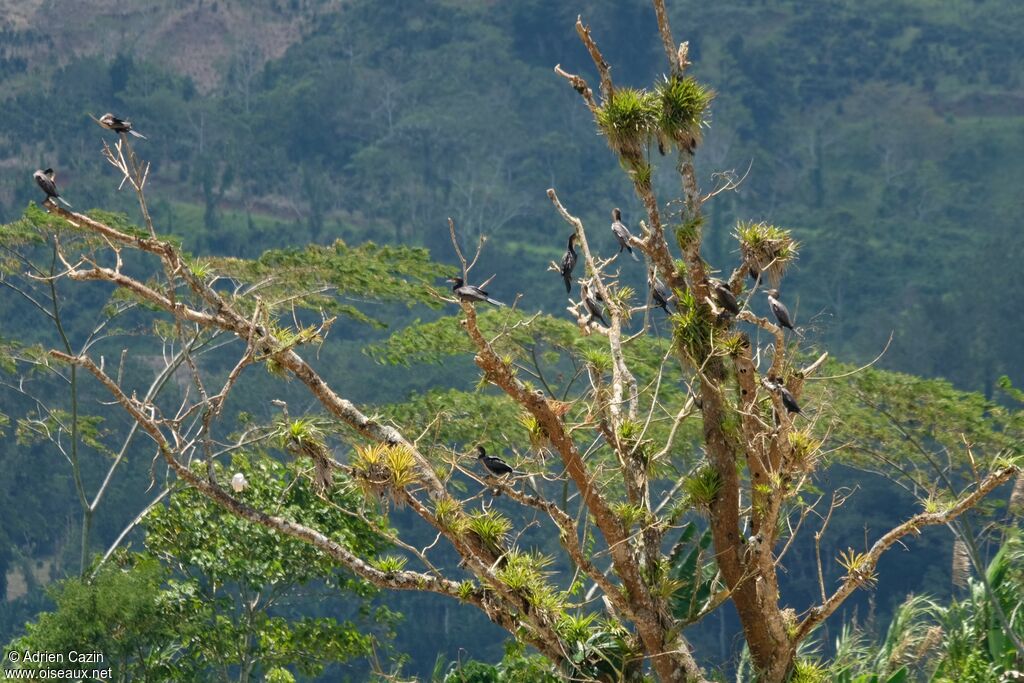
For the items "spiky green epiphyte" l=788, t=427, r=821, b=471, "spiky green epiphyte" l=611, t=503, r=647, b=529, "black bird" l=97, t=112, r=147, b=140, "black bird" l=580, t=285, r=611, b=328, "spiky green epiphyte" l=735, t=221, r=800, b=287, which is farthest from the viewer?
"black bird" l=97, t=112, r=147, b=140

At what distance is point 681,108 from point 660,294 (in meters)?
0.72

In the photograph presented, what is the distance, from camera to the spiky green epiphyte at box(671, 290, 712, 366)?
20.5 feet

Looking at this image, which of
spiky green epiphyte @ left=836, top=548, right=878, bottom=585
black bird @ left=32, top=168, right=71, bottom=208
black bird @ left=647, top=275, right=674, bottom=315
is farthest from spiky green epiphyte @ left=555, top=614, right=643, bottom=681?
black bird @ left=32, top=168, right=71, bottom=208

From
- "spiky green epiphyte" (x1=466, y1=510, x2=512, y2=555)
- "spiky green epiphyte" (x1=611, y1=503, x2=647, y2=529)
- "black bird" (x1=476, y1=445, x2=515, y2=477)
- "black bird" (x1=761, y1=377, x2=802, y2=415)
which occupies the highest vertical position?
"black bird" (x1=761, y1=377, x2=802, y2=415)

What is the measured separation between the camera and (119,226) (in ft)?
45.6

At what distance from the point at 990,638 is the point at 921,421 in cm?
462

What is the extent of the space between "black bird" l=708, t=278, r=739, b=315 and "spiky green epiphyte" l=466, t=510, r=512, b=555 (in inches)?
47.0

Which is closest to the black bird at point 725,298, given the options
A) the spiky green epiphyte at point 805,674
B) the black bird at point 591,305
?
the black bird at point 591,305

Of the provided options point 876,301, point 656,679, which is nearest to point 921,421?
point 656,679

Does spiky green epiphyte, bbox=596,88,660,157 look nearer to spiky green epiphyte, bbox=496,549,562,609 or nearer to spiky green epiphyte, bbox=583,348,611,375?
spiky green epiphyte, bbox=583,348,611,375

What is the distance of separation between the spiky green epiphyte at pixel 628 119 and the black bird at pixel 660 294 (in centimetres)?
51

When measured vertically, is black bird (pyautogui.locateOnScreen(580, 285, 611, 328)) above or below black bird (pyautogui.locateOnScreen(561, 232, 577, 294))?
below

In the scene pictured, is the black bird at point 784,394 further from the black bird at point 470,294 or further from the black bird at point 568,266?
the black bird at point 470,294

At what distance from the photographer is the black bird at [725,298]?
6.01 m
